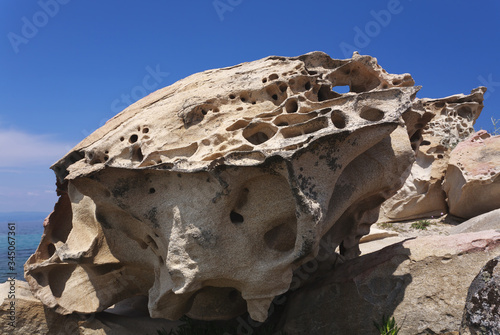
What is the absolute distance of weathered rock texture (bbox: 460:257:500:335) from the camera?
246cm

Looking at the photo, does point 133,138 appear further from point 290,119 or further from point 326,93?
point 326,93

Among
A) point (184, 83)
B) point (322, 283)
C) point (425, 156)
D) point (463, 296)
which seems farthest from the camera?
point (425, 156)

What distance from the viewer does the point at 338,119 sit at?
435 cm

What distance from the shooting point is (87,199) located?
18.1 feet

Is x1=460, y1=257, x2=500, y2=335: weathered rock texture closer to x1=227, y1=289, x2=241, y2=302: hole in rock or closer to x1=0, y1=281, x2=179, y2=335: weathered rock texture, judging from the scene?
x1=227, y1=289, x2=241, y2=302: hole in rock

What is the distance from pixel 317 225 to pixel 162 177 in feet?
5.85

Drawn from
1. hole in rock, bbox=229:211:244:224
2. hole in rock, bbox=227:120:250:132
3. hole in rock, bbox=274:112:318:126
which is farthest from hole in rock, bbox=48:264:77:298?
hole in rock, bbox=274:112:318:126

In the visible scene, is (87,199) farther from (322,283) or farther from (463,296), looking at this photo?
(463,296)

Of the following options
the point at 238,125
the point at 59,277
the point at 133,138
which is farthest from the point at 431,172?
the point at 59,277

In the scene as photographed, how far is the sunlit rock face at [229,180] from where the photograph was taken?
400 cm

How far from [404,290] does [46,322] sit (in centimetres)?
490

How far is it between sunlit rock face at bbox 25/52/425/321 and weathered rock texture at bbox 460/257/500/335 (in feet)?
4.85

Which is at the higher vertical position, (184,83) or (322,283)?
(184,83)

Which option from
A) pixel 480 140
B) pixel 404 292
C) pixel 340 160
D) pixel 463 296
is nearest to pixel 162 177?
pixel 340 160
